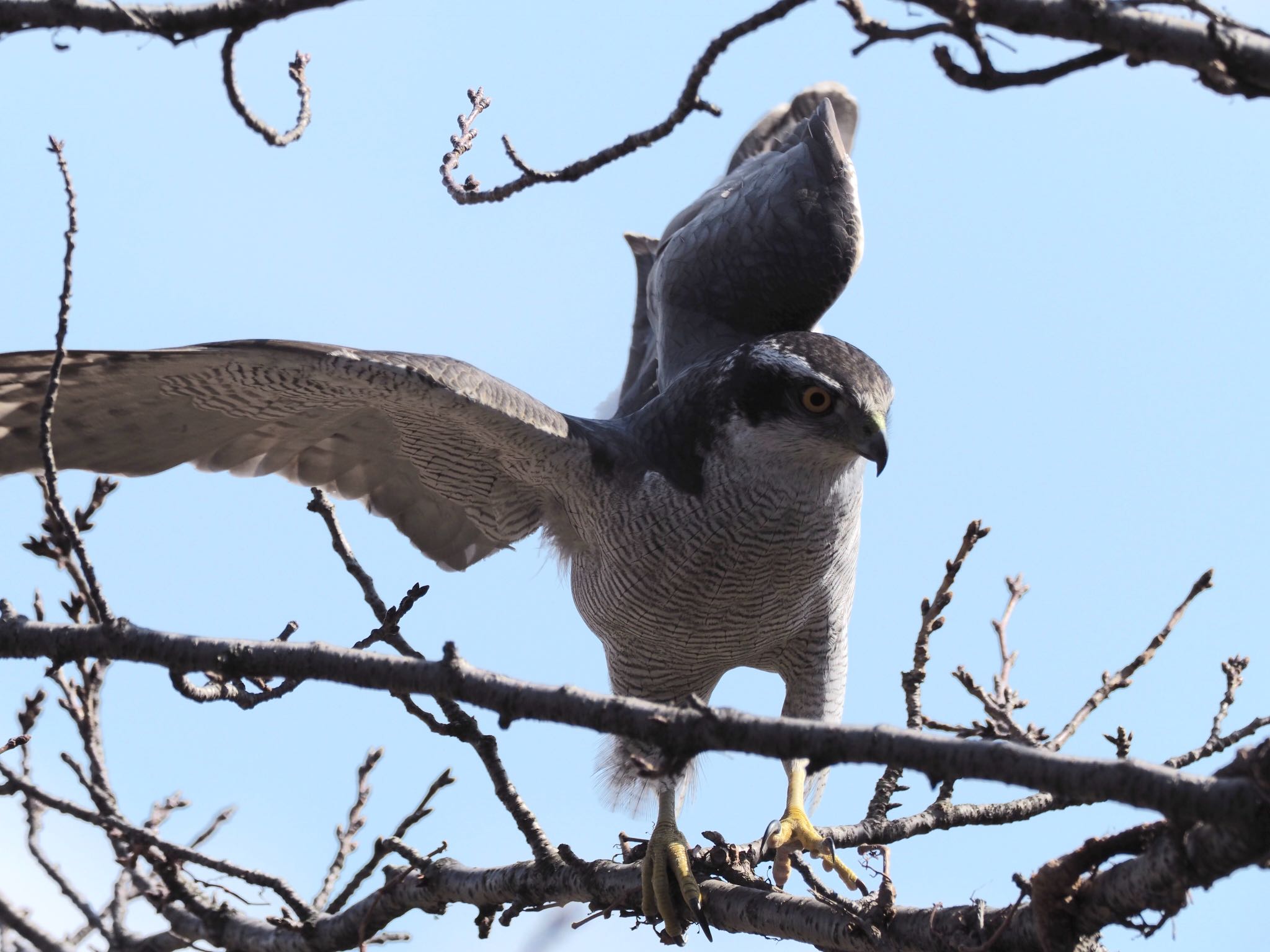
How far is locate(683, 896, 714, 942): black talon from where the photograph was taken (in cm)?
421

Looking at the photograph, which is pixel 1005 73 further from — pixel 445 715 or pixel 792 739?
pixel 445 715

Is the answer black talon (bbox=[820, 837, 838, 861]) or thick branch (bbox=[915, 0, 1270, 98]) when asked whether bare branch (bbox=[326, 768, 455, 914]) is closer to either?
black talon (bbox=[820, 837, 838, 861])

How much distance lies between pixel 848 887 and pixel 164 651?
309 cm

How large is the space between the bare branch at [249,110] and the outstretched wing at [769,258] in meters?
2.74

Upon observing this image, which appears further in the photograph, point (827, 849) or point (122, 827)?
point (827, 849)

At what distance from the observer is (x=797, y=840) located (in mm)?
4828

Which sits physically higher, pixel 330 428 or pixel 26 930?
pixel 330 428

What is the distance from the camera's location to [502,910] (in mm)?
4211

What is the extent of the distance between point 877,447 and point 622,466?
104cm

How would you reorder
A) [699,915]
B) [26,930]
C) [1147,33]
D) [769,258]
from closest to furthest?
1. [1147,33]
2. [26,930]
3. [699,915]
4. [769,258]

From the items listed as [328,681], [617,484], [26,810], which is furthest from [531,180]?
[26,810]

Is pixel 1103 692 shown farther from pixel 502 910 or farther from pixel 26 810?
pixel 26 810

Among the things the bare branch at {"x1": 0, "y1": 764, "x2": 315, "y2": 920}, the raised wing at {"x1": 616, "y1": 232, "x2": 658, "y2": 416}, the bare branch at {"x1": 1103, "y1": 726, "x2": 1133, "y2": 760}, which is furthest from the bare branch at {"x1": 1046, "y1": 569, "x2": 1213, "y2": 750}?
the raised wing at {"x1": 616, "y1": 232, "x2": 658, "y2": 416}

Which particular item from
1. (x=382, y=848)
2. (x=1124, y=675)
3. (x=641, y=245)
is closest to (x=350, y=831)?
(x=382, y=848)
